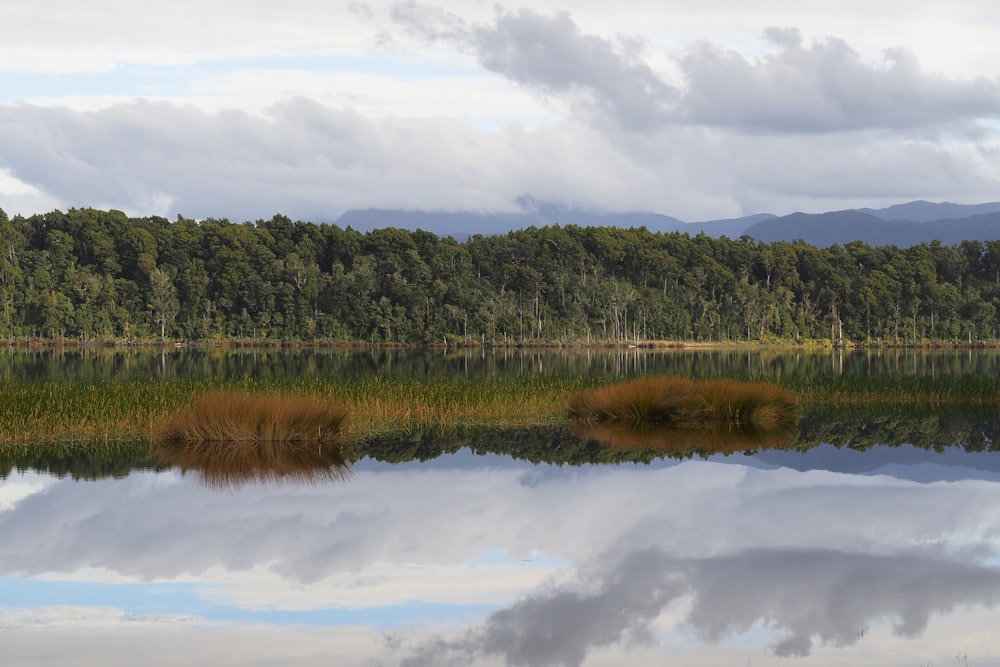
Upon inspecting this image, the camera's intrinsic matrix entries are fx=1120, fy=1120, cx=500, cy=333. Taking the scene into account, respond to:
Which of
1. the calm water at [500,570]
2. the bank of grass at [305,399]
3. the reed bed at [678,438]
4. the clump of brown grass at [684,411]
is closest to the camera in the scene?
the calm water at [500,570]

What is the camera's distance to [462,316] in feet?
464

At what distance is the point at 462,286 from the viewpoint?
145m

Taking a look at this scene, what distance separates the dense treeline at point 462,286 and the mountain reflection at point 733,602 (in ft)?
413

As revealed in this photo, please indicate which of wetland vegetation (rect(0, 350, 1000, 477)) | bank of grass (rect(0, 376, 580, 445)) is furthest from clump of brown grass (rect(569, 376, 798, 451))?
bank of grass (rect(0, 376, 580, 445))

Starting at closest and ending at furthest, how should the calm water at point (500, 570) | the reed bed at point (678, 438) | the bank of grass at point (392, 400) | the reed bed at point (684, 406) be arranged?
1. the calm water at point (500, 570)
2. the reed bed at point (678, 438)
3. the bank of grass at point (392, 400)
4. the reed bed at point (684, 406)

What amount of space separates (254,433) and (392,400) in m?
8.70

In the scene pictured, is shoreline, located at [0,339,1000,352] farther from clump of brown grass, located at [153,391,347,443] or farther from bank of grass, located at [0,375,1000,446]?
clump of brown grass, located at [153,391,347,443]

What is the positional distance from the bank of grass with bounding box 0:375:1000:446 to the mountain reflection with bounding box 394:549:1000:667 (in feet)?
44.9

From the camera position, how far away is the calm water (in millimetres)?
11070

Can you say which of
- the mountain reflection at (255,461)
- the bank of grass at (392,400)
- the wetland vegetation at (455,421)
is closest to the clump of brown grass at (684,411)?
the wetland vegetation at (455,421)

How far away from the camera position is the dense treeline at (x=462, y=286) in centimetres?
14012

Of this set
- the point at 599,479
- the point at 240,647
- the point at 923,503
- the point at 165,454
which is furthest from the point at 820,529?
the point at 165,454

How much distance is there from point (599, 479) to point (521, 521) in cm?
455

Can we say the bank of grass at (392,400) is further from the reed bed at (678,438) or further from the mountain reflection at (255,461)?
the reed bed at (678,438)
